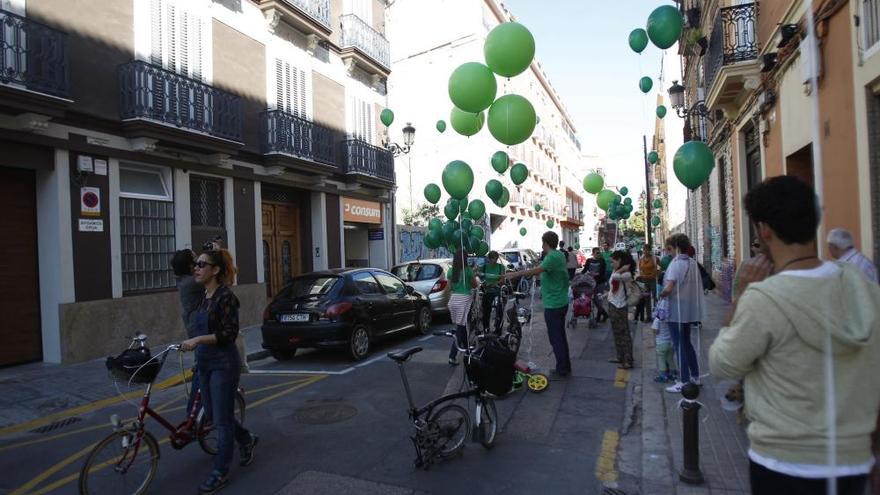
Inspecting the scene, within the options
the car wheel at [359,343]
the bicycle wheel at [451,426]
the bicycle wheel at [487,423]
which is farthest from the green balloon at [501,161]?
the bicycle wheel at [451,426]

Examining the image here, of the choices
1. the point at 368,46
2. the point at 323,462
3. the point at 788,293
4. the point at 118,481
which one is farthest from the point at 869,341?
the point at 368,46

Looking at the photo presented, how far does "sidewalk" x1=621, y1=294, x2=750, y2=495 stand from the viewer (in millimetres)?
3967

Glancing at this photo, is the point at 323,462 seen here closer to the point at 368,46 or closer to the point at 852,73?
the point at 852,73

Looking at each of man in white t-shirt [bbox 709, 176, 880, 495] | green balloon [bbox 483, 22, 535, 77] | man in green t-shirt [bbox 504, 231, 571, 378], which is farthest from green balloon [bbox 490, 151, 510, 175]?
man in white t-shirt [bbox 709, 176, 880, 495]

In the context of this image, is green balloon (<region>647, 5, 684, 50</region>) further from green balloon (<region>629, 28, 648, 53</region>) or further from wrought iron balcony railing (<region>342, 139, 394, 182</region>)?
wrought iron balcony railing (<region>342, 139, 394, 182</region>)

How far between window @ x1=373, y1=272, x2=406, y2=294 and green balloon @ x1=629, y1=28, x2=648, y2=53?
6335 mm

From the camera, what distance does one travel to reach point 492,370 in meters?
4.47

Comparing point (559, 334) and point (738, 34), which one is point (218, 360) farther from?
point (738, 34)

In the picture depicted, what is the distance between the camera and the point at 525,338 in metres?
10.4

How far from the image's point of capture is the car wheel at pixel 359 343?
8.70 meters

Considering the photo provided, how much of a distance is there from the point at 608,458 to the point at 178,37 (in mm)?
11731

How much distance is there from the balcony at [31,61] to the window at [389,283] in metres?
5.92

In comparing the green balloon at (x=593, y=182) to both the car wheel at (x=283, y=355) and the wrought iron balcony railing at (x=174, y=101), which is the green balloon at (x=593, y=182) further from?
the wrought iron balcony railing at (x=174, y=101)

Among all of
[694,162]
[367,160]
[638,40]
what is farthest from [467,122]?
[367,160]
